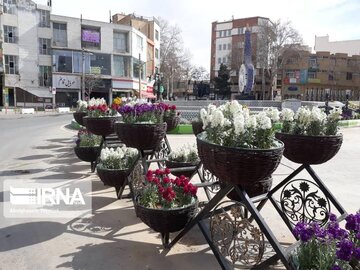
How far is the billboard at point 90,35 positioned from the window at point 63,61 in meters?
2.95

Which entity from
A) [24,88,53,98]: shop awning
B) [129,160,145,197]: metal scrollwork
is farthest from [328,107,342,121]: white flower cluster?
[24,88,53,98]: shop awning

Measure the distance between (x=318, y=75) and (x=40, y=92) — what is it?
164 feet

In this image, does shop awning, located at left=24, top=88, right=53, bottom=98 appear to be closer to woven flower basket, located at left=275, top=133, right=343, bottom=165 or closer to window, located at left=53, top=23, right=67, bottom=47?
window, located at left=53, top=23, right=67, bottom=47

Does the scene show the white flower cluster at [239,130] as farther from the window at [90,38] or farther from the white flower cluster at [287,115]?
the window at [90,38]

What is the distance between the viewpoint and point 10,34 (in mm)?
Answer: 40688

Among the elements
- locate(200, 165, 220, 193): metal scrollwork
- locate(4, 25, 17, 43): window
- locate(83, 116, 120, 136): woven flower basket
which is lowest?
locate(200, 165, 220, 193): metal scrollwork

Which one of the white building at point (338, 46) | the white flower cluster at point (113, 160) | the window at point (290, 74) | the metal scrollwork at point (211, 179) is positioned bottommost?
the metal scrollwork at point (211, 179)

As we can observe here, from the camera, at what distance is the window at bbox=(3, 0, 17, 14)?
40250 millimetres

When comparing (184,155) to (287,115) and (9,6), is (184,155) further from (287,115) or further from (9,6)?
(9,6)

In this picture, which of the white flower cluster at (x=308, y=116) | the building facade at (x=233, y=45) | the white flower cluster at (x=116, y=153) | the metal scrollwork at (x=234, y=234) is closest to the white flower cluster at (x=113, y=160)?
the white flower cluster at (x=116, y=153)

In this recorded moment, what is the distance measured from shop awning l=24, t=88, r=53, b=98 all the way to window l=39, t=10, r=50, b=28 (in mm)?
8466

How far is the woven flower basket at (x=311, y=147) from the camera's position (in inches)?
142

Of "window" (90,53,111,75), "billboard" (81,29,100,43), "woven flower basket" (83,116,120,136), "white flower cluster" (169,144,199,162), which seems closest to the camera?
"white flower cluster" (169,144,199,162)

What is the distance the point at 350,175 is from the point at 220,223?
6.25 metres
